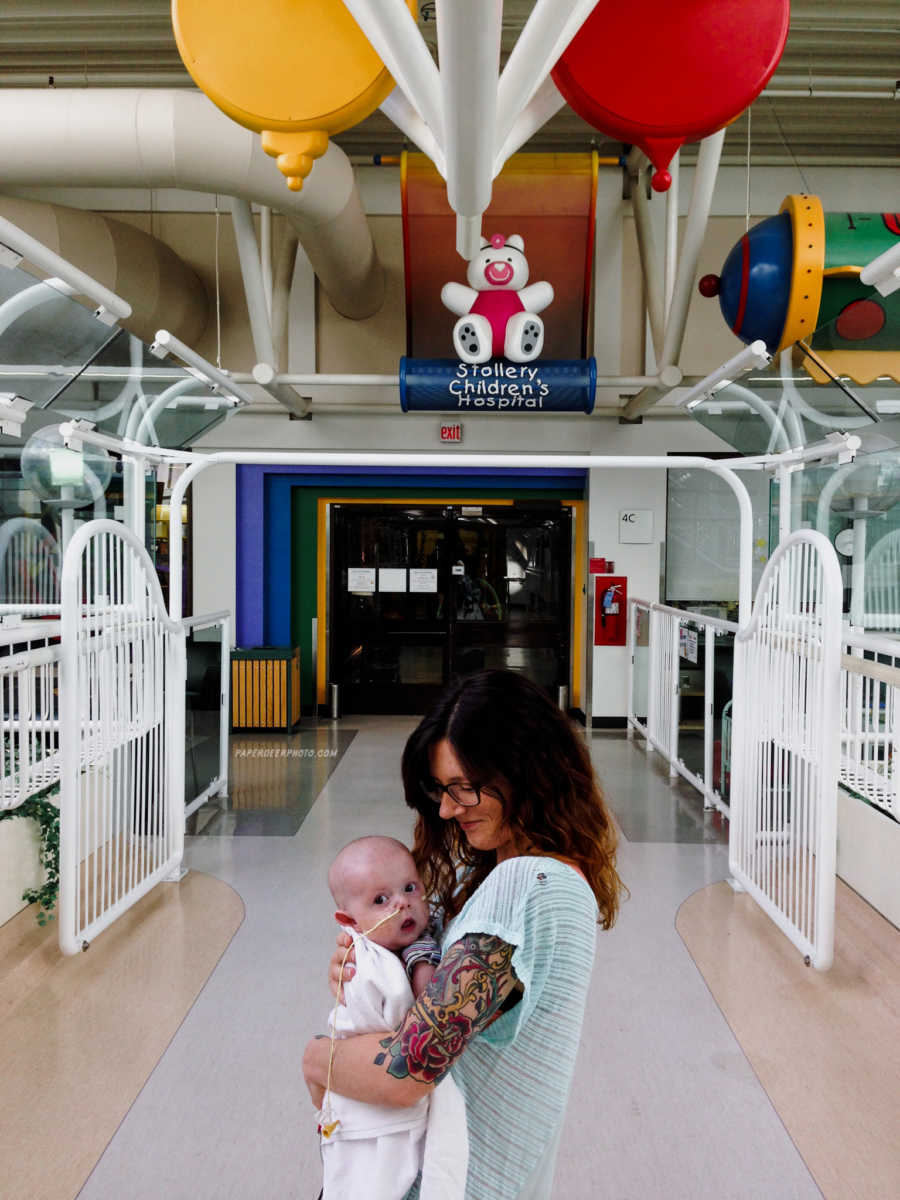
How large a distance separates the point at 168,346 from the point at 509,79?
293cm

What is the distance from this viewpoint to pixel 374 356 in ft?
25.4

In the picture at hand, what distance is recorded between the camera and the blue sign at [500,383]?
5723 mm

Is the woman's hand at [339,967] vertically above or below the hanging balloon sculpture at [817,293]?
below

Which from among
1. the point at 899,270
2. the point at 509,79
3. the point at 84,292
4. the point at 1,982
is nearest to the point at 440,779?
the point at 509,79

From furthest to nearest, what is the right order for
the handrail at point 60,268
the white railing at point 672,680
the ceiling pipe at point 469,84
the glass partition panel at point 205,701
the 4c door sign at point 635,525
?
1. the 4c door sign at point 635,525
2. the glass partition panel at point 205,701
3. the white railing at point 672,680
4. the handrail at point 60,268
5. the ceiling pipe at point 469,84

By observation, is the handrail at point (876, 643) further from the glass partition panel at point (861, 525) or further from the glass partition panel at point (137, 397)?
the glass partition panel at point (137, 397)

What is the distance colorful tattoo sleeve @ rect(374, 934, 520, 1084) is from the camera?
990 mm

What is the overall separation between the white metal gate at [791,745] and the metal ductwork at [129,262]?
4599 mm

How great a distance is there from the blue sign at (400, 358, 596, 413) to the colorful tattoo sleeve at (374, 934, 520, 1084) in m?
5.03

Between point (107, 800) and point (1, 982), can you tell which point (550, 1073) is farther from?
point (107, 800)

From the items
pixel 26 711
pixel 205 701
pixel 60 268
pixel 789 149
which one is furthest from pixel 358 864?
pixel 789 149

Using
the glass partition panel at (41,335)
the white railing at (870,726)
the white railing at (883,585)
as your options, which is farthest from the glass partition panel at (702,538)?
the glass partition panel at (41,335)

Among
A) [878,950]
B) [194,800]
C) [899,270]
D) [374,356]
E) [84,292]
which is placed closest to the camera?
[899,270]

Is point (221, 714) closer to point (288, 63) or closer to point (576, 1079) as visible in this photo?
point (576, 1079)
